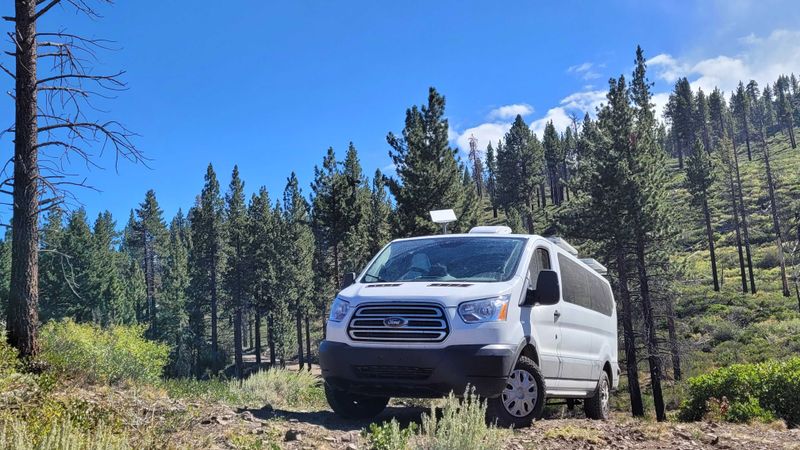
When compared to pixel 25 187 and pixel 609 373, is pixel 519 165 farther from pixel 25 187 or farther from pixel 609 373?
pixel 25 187

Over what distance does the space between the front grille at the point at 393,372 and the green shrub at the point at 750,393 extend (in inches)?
222

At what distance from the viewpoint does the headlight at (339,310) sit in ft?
18.2

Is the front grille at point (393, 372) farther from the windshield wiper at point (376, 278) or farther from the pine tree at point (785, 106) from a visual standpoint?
the pine tree at point (785, 106)

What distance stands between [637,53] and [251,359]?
55.7m

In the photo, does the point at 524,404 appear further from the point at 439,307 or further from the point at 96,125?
the point at 96,125

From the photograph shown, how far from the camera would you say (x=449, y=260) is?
616 cm

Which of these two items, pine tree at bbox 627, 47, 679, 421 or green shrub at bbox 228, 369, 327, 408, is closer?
green shrub at bbox 228, 369, 327, 408

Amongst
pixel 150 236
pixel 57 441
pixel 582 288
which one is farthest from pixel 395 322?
pixel 150 236

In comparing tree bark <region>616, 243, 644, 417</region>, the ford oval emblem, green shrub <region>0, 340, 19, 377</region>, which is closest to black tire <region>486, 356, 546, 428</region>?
the ford oval emblem

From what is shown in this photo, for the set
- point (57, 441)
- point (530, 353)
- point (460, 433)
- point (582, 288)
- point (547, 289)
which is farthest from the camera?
point (582, 288)

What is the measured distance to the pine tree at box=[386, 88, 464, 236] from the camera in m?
30.8

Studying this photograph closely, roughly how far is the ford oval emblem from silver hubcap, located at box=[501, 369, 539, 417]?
4.10 ft

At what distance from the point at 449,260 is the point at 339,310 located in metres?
1.41

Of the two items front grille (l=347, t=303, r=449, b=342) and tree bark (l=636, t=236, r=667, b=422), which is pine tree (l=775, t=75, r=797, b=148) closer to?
tree bark (l=636, t=236, r=667, b=422)
